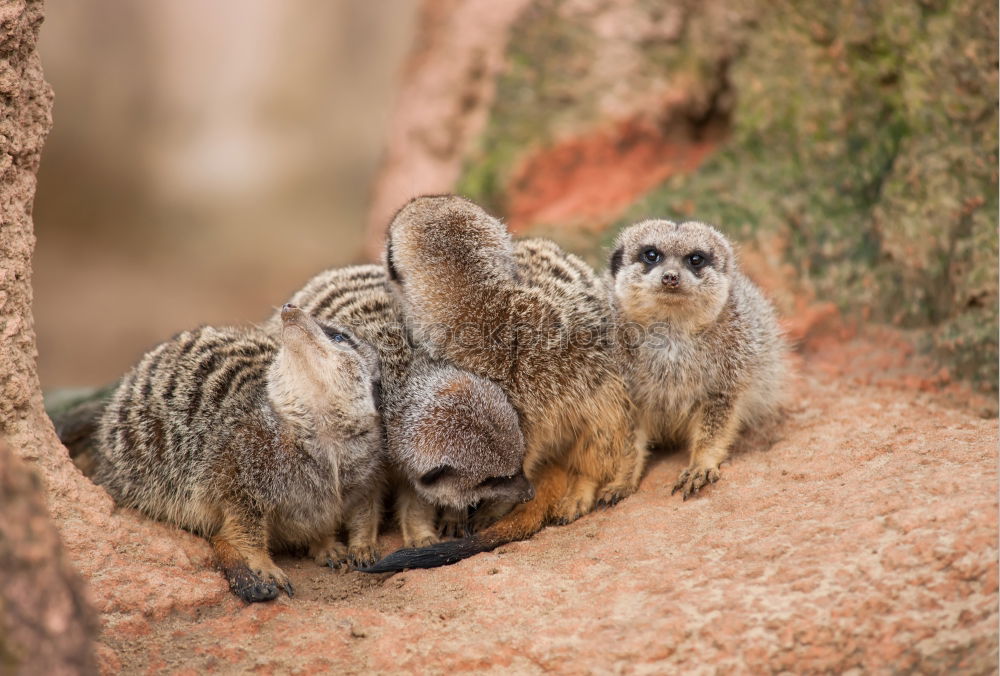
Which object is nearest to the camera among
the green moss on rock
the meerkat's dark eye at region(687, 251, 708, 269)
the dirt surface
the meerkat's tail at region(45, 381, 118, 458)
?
the dirt surface

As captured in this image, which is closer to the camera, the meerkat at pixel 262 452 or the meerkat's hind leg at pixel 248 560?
the meerkat's hind leg at pixel 248 560

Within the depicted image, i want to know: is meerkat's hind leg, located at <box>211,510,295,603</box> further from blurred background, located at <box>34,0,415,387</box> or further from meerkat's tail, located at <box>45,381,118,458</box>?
blurred background, located at <box>34,0,415,387</box>

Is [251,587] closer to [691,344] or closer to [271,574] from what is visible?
[271,574]

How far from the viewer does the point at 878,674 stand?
2.41 m

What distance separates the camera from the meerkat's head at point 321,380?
3.21m

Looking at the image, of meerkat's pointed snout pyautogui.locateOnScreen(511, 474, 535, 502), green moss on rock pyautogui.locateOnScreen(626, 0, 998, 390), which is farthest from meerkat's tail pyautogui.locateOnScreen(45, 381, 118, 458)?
green moss on rock pyautogui.locateOnScreen(626, 0, 998, 390)

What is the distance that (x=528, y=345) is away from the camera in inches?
149

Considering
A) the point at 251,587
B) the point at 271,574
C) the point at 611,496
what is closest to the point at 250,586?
the point at 251,587

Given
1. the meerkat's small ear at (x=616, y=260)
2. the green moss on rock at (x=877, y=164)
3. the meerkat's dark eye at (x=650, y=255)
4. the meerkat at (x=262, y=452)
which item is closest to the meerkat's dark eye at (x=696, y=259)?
the meerkat's dark eye at (x=650, y=255)

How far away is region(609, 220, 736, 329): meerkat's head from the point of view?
148 inches

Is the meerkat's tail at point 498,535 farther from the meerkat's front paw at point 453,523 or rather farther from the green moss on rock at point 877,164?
the green moss on rock at point 877,164

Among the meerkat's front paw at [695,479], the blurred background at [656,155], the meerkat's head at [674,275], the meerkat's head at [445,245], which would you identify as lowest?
the meerkat's front paw at [695,479]

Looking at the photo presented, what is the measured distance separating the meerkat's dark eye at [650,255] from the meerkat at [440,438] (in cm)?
82

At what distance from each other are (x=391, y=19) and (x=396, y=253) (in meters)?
11.2
